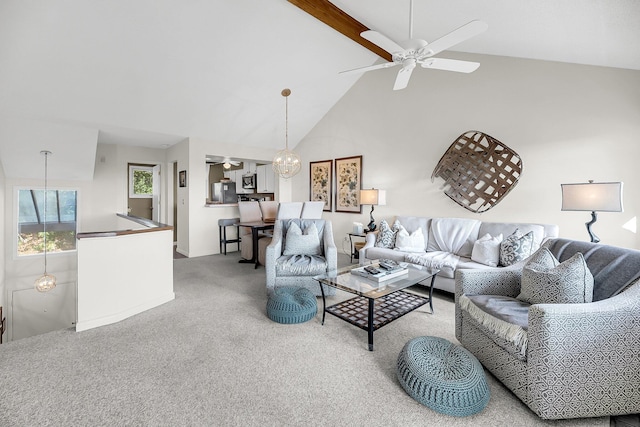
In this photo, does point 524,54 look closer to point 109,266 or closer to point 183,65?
point 183,65

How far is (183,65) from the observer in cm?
370

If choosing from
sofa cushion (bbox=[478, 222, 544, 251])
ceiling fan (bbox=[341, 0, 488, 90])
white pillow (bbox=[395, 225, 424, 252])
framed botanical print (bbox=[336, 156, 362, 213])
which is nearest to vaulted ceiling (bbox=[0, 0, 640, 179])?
ceiling fan (bbox=[341, 0, 488, 90])

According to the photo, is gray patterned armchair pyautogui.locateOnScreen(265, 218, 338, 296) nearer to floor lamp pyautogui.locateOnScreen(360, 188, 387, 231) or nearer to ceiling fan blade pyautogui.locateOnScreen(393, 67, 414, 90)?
floor lamp pyautogui.locateOnScreen(360, 188, 387, 231)

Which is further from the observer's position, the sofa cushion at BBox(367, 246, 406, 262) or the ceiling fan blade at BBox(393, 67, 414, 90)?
the sofa cushion at BBox(367, 246, 406, 262)

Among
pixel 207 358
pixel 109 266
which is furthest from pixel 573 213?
pixel 109 266

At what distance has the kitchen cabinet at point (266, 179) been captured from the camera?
6.76m

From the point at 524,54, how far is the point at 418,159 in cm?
175

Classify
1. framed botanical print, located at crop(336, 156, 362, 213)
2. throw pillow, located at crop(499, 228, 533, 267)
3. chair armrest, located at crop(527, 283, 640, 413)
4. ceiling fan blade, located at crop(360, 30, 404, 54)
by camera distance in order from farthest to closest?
framed botanical print, located at crop(336, 156, 362, 213)
throw pillow, located at crop(499, 228, 533, 267)
ceiling fan blade, located at crop(360, 30, 404, 54)
chair armrest, located at crop(527, 283, 640, 413)

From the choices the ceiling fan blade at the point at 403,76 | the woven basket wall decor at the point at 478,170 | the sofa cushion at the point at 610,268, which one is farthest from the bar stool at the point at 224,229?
the sofa cushion at the point at 610,268

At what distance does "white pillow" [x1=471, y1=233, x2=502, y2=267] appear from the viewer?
3.08m

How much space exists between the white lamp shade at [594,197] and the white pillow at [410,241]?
1.62 metres

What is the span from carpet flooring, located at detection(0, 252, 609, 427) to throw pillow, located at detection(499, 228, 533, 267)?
0.88 m

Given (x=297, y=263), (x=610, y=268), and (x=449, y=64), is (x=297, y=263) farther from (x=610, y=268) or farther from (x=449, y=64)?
(x=610, y=268)

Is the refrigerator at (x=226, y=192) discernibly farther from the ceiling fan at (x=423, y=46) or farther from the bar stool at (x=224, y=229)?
the ceiling fan at (x=423, y=46)
